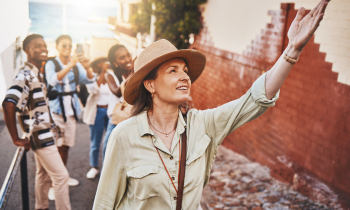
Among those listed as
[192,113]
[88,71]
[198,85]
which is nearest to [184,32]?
[198,85]

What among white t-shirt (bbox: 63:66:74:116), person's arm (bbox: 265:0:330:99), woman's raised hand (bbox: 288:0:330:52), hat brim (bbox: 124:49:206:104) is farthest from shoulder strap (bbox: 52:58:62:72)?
woman's raised hand (bbox: 288:0:330:52)

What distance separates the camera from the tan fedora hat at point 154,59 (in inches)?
79.2

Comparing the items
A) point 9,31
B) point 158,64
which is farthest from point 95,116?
point 158,64

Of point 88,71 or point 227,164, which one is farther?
point 227,164

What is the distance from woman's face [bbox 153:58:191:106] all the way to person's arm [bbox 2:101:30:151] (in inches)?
71.0

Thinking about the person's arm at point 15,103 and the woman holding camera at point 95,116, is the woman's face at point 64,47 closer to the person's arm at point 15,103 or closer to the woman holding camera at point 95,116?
the woman holding camera at point 95,116

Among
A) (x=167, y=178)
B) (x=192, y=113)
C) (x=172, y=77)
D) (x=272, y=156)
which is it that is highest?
(x=172, y=77)

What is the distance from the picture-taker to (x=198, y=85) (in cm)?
828


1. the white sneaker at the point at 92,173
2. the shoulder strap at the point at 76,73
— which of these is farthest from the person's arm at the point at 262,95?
the white sneaker at the point at 92,173

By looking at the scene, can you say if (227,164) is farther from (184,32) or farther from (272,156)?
(184,32)

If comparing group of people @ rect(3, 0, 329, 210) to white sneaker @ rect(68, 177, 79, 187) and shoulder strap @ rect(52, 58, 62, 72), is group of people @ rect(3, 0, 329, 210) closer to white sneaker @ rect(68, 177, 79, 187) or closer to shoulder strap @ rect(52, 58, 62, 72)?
shoulder strap @ rect(52, 58, 62, 72)

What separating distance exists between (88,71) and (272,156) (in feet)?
10.5

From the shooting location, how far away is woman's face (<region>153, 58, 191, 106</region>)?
6.73ft

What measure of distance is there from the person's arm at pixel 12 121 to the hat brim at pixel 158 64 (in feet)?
5.11
